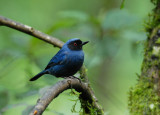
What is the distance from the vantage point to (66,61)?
370cm

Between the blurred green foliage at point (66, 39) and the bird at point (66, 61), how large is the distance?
0.35 ft

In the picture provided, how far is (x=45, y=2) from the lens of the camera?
9.71 meters

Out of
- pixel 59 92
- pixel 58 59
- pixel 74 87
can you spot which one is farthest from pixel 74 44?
pixel 59 92

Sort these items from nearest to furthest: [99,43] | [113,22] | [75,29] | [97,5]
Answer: [113,22] → [99,43] → [75,29] → [97,5]

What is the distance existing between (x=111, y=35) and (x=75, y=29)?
728 millimetres

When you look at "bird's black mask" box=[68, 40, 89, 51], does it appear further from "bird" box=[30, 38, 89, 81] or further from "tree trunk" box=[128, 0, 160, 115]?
"tree trunk" box=[128, 0, 160, 115]

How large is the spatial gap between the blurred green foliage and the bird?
0.35 feet

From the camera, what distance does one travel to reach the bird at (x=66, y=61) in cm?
357

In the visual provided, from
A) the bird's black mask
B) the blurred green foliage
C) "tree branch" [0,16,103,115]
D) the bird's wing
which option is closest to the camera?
"tree branch" [0,16,103,115]

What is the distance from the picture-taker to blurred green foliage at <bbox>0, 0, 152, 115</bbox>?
3479 millimetres

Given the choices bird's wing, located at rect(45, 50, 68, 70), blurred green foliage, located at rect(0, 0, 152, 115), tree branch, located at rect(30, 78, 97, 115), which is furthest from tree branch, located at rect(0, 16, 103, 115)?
bird's wing, located at rect(45, 50, 68, 70)

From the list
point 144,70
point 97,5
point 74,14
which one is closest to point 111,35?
point 74,14

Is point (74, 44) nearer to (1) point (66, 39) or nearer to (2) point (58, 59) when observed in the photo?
(2) point (58, 59)

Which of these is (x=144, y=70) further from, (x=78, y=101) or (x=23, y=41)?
(x=23, y=41)
